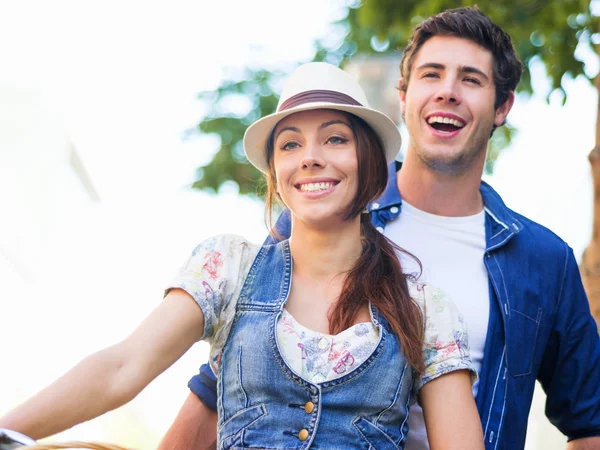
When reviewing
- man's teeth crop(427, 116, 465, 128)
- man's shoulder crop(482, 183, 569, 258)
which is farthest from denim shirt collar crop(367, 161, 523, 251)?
man's teeth crop(427, 116, 465, 128)

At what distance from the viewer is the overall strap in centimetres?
235

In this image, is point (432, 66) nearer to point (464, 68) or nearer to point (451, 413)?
point (464, 68)

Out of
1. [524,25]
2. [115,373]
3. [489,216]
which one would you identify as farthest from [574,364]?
[524,25]

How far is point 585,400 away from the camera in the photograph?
318 cm

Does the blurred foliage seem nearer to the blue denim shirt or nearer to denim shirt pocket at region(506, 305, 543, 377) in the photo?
the blue denim shirt

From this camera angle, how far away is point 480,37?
3381 millimetres

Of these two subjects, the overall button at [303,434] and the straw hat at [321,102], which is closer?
the overall button at [303,434]

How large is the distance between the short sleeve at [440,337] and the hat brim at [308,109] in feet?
1.38

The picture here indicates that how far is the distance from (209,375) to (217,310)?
61 centimetres

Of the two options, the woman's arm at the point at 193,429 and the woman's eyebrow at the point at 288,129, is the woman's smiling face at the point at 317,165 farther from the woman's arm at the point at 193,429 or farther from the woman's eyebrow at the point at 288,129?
the woman's arm at the point at 193,429

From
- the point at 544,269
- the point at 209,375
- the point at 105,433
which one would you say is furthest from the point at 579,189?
the point at 209,375

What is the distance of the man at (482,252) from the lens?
296 cm

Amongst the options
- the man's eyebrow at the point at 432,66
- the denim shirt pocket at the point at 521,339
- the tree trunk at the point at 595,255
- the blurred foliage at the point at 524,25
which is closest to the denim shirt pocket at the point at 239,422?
the denim shirt pocket at the point at 521,339

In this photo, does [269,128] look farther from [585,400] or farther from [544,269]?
[585,400]
